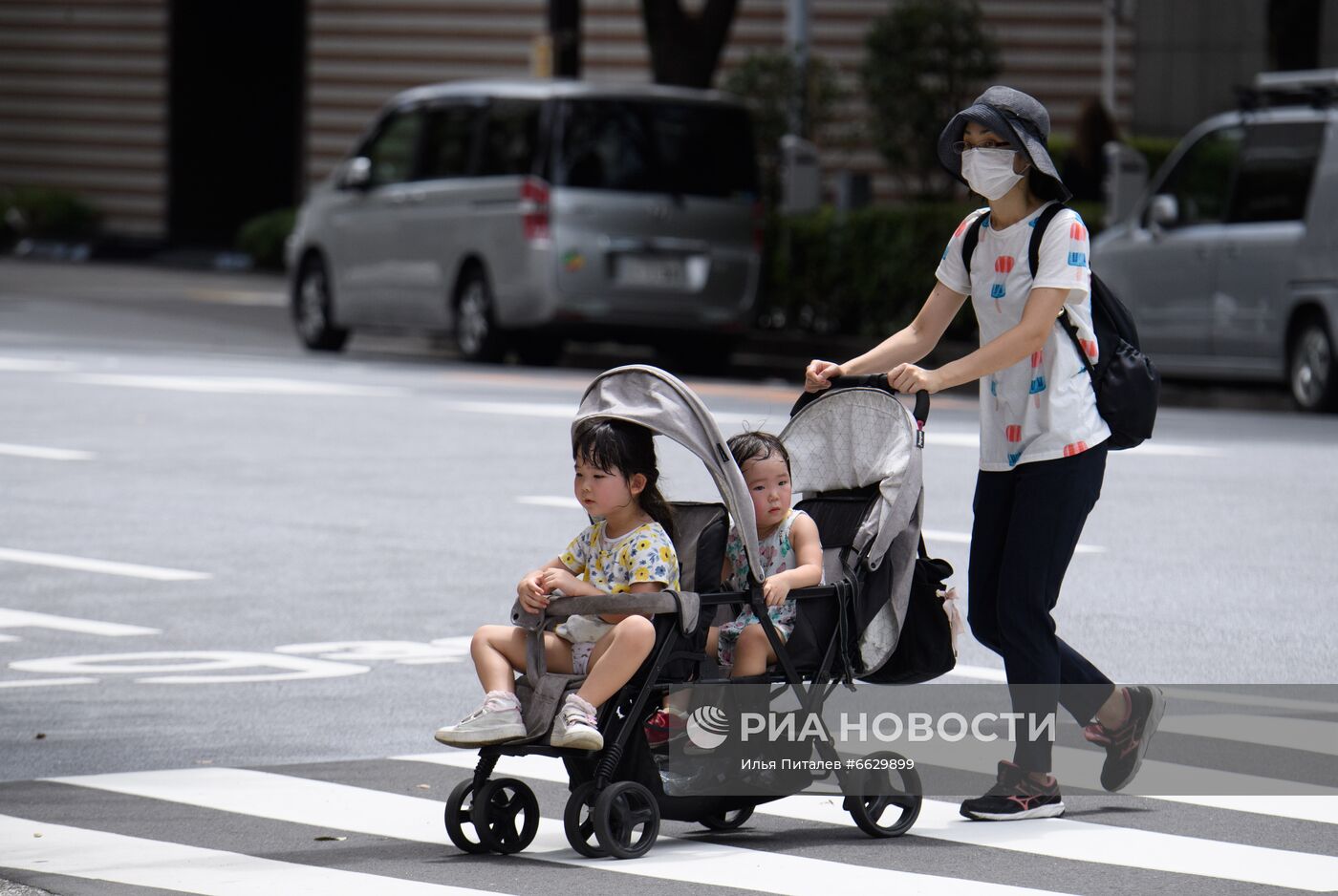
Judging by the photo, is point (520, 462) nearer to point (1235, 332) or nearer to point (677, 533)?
point (1235, 332)

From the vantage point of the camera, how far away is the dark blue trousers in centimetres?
610

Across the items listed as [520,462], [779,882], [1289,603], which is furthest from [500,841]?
[520,462]

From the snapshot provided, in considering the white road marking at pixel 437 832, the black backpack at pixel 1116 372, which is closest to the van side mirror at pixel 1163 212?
the white road marking at pixel 437 832

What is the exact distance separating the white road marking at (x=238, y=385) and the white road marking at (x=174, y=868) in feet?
38.2

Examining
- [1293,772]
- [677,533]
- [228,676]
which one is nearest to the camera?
[677,533]

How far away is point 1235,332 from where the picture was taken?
17734mm

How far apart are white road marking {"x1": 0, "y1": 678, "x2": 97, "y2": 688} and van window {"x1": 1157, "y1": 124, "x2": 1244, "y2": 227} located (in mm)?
11506

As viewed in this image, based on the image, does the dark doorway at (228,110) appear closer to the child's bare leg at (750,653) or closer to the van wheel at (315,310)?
the van wheel at (315,310)

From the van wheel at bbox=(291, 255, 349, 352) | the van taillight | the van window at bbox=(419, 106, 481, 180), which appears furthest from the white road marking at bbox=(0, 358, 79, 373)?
the van taillight

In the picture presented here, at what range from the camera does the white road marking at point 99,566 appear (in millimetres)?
10197

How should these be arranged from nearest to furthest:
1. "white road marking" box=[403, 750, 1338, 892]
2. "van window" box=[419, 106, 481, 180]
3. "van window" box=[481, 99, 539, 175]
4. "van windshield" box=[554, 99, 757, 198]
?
"white road marking" box=[403, 750, 1338, 892] < "van windshield" box=[554, 99, 757, 198] < "van window" box=[481, 99, 539, 175] < "van window" box=[419, 106, 481, 180]

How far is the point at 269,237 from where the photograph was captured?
3591 cm

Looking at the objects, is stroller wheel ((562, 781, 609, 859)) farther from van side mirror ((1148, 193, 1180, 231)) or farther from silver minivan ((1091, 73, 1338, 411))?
van side mirror ((1148, 193, 1180, 231))

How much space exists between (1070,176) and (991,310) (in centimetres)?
1503
